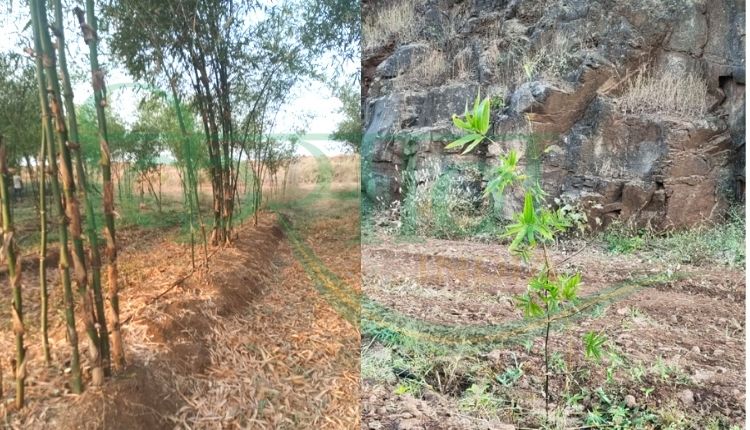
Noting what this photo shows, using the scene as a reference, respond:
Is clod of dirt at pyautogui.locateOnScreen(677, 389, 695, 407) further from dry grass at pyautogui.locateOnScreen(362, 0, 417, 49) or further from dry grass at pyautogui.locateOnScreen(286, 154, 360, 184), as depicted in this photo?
dry grass at pyautogui.locateOnScreen(362, 0, 417, 49)

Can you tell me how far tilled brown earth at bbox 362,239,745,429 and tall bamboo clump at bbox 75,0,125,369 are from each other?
86 cm

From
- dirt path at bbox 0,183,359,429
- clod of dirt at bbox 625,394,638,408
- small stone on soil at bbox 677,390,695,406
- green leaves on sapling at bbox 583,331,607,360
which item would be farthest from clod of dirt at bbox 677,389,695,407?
dirt path at bbox 0,183,359,429

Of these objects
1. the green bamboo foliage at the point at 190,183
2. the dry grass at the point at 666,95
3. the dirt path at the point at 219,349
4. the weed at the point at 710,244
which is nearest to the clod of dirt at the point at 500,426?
the dirt path at the point at 219,349

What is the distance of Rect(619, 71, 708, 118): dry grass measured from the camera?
167cm

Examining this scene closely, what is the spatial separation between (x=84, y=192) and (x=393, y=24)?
1.41m

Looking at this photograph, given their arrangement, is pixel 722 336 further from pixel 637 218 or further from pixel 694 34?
pixel 694 34

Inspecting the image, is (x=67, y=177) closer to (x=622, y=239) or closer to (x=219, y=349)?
(x=219, y=349)

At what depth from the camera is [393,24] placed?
6.01ft

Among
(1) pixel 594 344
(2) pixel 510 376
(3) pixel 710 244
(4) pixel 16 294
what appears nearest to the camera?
(4) pixel 16 294

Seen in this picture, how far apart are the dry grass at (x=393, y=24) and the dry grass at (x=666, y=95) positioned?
0.81 metres

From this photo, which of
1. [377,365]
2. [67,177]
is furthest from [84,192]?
[377,365]

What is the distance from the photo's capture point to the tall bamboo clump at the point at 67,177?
66cm

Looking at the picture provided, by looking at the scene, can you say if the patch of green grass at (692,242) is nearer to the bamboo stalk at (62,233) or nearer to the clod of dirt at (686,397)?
the clod of dirt at (686,397)

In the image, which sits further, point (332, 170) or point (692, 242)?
point (692, 242)
